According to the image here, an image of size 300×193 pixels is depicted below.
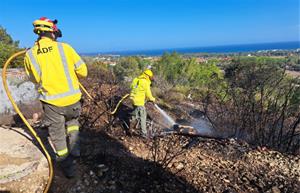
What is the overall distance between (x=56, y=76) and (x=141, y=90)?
3.07 metres

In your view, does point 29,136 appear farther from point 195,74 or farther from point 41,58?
point 195,74

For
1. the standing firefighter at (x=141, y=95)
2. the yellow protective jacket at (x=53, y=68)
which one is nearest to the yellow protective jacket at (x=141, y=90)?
the standing firefighter at (x=141, y=95)

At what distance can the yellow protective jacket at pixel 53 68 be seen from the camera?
→ 3.22 metres

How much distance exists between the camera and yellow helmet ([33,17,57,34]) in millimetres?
3158

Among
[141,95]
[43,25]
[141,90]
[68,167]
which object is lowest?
[68,167]

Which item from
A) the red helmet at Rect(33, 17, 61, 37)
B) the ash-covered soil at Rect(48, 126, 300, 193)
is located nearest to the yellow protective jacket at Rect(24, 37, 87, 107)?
the red helmet at Rect(33, 17, 61, 37)

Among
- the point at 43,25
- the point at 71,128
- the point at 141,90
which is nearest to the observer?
the point at 43,25

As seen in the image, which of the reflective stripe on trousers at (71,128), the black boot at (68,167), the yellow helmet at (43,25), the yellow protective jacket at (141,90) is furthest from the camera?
the yellow protective jacket at (141,90)

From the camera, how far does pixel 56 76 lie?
3.26m

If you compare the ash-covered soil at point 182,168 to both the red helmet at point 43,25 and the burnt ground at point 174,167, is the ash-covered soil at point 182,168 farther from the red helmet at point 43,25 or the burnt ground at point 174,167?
the red helmet at point 43,25

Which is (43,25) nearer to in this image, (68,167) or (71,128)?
(71,128)

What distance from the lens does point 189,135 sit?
17.7 feet

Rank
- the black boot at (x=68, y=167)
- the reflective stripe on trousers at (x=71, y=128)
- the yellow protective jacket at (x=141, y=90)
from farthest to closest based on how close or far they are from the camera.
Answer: the yellow protective jacket at (x=141, y=90), the reflective stripe on trousers at (x=71, y=128), the black boot at (x=68, y=167)

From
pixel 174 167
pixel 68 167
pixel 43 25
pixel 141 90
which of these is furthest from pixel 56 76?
pixel 141 90
